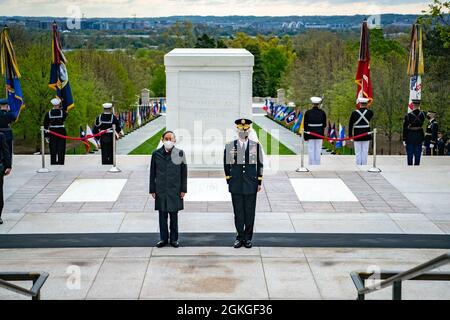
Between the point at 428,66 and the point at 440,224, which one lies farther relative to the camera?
the point at 428,66

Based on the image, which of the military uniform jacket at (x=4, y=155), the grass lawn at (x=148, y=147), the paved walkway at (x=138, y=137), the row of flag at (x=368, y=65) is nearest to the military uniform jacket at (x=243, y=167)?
the military uniform jacket at (x=4, y=155)

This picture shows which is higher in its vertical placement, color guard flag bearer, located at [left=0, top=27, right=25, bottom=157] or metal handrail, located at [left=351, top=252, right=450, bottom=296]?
color guard flag bearer, located at [left=0, top=27, right=25, bottom=157]

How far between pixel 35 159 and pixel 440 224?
869 cm

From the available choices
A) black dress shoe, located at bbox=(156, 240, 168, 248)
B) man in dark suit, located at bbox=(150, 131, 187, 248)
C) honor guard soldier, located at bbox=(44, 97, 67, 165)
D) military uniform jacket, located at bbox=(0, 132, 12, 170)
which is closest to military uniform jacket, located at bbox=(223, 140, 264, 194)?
man in dark suit, located at bbox=(150, 131, 187, 248)

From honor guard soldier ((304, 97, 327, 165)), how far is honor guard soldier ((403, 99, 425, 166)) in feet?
5.21

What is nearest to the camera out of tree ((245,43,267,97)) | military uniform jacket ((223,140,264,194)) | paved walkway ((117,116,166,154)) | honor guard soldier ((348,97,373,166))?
military uniform jacket ((223,140,264,194))

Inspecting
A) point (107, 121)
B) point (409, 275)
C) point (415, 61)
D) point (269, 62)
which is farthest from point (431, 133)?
point (269, 62)

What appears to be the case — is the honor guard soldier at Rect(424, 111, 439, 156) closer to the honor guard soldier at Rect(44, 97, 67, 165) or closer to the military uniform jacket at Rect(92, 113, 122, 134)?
the military uniform jacket at Rect(92, 113, 122, 134)

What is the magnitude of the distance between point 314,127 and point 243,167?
20.1 ft

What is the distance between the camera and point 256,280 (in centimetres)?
838

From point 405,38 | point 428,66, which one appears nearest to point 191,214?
point 428,66

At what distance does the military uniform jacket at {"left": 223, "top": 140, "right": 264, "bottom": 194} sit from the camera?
31.4ft

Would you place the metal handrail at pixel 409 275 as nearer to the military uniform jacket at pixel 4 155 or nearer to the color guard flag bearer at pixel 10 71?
the military uniform jacket at pixel 4 155
